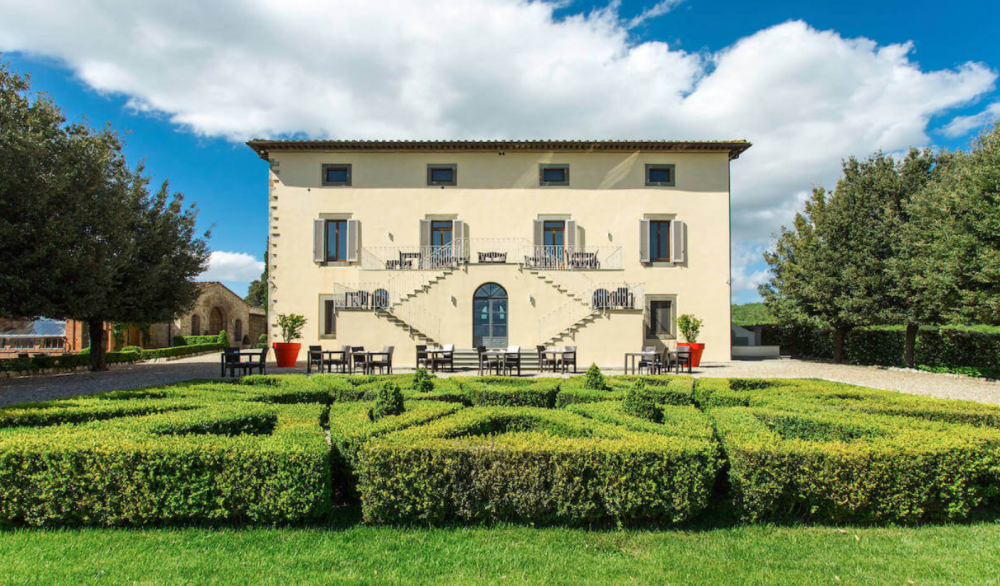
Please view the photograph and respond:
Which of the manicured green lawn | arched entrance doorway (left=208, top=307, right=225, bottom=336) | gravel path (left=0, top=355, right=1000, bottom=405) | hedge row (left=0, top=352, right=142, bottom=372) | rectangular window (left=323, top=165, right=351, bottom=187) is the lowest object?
gravel path (left=0, top=355, right=1000, bottom=405)

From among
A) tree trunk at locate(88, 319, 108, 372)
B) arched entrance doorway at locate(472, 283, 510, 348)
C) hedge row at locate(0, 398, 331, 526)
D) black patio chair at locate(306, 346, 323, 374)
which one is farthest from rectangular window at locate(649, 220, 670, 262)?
tree trunk at locate(88, 319, 108, 372)

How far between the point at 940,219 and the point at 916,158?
3.73m

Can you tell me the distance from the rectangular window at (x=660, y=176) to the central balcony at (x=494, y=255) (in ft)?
10.2

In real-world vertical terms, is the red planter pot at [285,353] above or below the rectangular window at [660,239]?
below

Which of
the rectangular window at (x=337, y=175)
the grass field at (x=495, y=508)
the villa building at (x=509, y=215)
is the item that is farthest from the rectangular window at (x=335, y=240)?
the grass field at (x=495, y=508)

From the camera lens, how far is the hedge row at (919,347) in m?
14.7

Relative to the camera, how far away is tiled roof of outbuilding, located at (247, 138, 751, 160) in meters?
19.3

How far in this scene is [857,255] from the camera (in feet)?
55.1

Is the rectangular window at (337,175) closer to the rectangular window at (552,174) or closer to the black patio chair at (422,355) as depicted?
the rectangular window at (552,174)

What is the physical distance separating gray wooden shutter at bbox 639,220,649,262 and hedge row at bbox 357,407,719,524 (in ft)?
53.5

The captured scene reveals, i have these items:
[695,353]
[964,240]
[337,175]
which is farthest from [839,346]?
[337,175]

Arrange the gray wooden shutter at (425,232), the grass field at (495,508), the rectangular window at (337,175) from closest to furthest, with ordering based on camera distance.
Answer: the grass field at (495,508)
the gray wooden shutter at (425,232)
the rectangular window at (337,175)

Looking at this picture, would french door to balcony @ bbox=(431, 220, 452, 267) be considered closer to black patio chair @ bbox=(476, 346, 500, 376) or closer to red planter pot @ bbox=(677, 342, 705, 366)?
black patio chair @ bbox=(476, 346, 500, 376)

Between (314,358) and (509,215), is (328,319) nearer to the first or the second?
(314,358)
